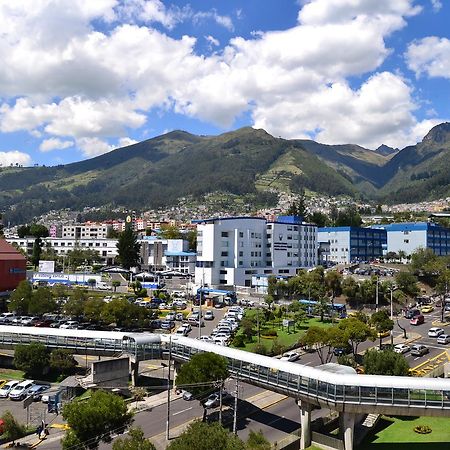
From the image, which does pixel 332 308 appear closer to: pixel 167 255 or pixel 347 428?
pixel 347 428

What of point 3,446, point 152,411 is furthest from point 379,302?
point 3,446

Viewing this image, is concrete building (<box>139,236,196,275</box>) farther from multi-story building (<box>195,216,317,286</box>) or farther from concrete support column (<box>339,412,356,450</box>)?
concrete support column (<box>339,412,356,450</box>)

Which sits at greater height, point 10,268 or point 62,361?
point 10,268

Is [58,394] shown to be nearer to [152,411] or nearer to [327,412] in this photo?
[152,411]

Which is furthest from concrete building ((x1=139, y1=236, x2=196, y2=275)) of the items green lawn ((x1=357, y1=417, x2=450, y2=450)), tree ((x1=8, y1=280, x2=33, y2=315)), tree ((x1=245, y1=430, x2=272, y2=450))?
tree ((x1=245, y1=430, x2=272, y2=450))

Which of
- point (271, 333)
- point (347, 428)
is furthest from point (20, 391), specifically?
point (271, 333)

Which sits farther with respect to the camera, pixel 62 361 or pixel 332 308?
pixel 332 308

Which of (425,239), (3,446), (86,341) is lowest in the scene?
(3,446)

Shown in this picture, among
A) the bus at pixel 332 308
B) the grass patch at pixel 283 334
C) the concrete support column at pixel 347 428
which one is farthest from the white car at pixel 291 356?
the bus at pixel 332 308
